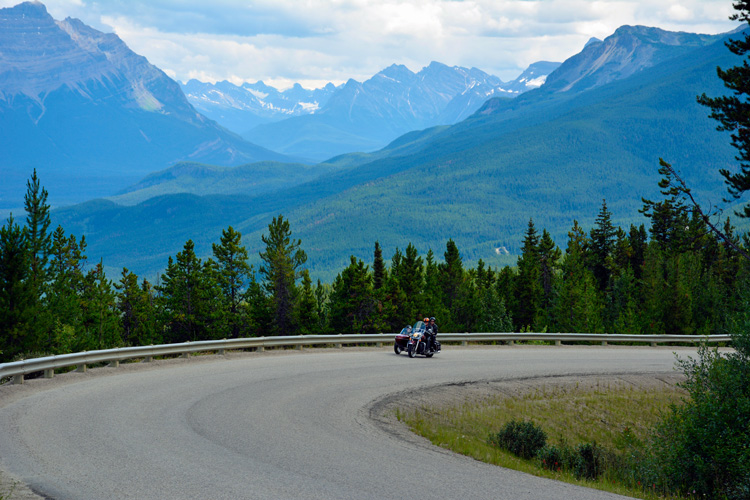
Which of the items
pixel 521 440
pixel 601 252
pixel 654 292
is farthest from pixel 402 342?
pixel 601 252

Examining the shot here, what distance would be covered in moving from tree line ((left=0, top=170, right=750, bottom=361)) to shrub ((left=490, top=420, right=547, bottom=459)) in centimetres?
3045

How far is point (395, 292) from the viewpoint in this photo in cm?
6444

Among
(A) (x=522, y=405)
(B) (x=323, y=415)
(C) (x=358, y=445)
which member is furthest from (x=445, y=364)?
(C) (x=358, y=445)

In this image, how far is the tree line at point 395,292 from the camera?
53.8 metres

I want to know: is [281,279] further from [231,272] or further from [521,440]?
[521,440]

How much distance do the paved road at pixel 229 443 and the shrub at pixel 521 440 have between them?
10.8 feet

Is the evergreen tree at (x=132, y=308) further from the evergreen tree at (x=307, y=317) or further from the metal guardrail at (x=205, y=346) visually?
the metal guardrail at (x=205, y=346)

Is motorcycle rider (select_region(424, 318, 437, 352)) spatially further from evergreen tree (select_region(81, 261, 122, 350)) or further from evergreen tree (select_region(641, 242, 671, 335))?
evergreen tree (select_region(641, 242, 671, 335))

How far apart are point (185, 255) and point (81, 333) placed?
1092cm

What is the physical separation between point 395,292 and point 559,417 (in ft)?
143

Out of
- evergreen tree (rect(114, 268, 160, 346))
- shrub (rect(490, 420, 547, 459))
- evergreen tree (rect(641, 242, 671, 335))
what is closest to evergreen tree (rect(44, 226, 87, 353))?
evergreen tree (rect(114, 268, 160, 346))

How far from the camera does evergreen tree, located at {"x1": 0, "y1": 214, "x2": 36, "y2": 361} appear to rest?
97.2 ft

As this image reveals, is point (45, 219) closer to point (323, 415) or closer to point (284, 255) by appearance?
point (284, 255)

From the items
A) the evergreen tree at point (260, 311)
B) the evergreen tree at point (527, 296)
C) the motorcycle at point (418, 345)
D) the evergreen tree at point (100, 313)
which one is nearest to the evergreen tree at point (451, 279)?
the evergreen tree at point (527, 296)
